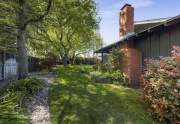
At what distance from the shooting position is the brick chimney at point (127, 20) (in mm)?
20594

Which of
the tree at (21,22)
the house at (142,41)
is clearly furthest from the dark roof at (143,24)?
the tree at (21,22)

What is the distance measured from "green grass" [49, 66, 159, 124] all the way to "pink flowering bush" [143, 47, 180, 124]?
1.65 feet

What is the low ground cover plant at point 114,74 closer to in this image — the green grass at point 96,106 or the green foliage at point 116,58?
the green foliage at point 116,58

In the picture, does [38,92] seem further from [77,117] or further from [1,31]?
[1,31]

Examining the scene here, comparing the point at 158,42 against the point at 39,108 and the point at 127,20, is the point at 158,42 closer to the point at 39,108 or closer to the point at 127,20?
the point at 127,20

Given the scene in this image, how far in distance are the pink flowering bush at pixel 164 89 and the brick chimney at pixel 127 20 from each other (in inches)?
409

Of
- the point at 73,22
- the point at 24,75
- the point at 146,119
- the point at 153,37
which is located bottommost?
the point at 146,119

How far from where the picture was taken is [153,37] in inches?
605

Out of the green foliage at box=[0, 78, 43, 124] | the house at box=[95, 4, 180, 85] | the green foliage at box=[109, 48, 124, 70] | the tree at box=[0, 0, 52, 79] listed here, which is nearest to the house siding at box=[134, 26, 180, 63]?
the house at box=[95, 4, 180, 85]

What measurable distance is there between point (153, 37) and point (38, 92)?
7.16 m

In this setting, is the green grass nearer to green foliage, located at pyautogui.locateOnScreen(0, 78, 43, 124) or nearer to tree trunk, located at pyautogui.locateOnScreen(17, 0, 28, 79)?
green foliage, located at pyautogui.locateOnScreen(0, 78, 43, 124)

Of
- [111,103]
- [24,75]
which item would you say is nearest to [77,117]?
[111,103]

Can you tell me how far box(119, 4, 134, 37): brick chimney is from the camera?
811 inches

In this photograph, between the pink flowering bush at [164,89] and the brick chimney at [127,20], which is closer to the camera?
the pink flowering bush at [164,89]
